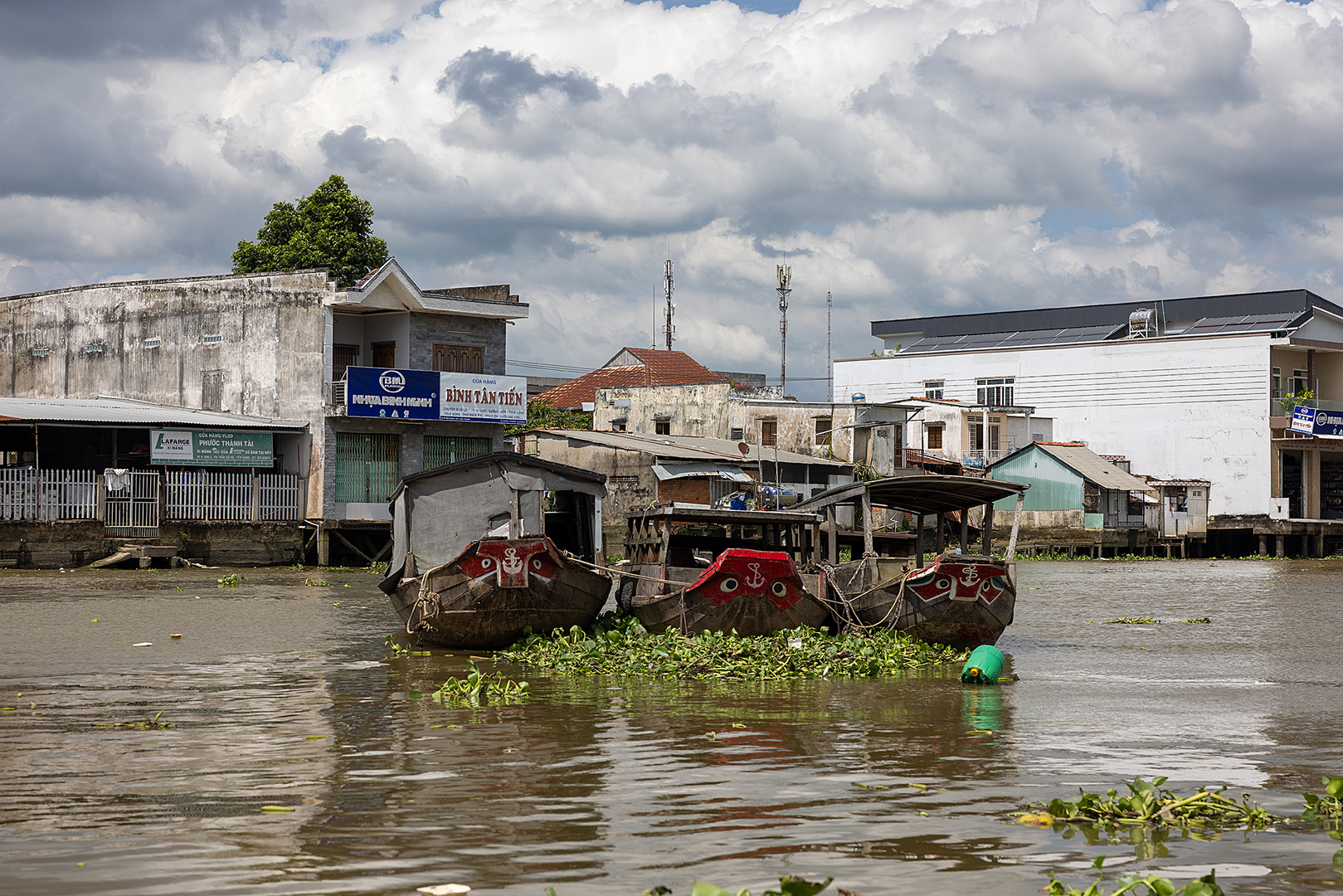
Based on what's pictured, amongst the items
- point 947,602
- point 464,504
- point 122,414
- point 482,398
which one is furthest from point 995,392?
point 464,504

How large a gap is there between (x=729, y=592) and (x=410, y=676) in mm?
3807

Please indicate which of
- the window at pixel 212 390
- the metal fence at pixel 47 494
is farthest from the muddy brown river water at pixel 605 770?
the window at pixel 212 390

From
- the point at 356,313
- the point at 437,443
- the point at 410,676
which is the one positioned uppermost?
the point at 356,313

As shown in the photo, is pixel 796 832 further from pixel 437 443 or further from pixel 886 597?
pixel 437 443

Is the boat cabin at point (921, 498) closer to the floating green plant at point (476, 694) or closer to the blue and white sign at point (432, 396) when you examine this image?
the floating green plant at point (476, 694)

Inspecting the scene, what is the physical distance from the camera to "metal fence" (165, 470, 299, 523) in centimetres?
3158

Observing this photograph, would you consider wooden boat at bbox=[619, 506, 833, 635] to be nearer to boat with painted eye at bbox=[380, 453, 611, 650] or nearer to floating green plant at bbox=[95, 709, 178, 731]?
boat with painted eye at bbox=[380, 453, 611, 650]

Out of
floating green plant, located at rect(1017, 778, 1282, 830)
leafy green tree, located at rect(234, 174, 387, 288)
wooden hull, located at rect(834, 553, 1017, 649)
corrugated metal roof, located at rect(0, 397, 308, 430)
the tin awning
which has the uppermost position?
leafy green tree, located at rect(234, 174, 387, 288)

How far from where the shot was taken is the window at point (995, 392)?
57.1 meters

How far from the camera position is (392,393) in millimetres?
35062

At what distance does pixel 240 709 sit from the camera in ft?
34.9

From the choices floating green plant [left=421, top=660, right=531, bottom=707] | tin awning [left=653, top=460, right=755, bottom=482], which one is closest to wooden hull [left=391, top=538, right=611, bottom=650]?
floating green plant [left=421, top=660, right=531, bottom=707]

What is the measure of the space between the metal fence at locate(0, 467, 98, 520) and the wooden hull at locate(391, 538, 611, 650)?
58.1ft

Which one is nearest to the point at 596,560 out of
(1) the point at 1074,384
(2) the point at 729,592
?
(2) the point at 729,592
